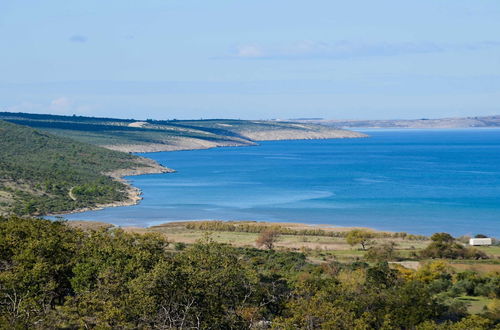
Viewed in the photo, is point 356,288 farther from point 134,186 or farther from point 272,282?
point 134,186

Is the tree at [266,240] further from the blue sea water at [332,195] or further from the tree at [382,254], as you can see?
the blue sea water at [332,195]

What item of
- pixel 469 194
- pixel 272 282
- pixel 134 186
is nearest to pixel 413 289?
pixel 272 282

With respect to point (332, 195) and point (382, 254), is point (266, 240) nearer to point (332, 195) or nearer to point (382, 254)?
point (382, 254)

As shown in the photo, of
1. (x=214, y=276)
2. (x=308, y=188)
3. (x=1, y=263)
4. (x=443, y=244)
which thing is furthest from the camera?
(x=308, y=188)

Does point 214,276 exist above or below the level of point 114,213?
above

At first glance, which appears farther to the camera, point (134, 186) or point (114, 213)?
point (134, 186)

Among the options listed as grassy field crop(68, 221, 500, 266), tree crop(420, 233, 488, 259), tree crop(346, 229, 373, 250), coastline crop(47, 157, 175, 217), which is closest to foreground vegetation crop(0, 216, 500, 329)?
grassy field crop(68, 221, 500, 266)

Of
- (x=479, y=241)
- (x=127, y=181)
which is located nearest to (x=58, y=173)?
(x=127, y=181)

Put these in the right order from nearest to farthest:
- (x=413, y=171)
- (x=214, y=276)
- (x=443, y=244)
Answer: (x=214, y=276) < (x=443, y=244) < (x=413, y=171)
